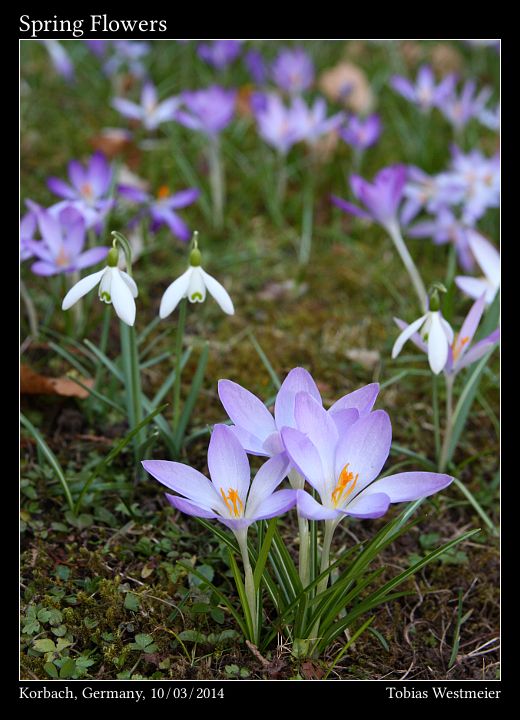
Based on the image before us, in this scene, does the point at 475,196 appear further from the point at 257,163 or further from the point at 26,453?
the point at 26,453

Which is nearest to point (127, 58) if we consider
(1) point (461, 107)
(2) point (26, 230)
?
(1) point (461, 107)

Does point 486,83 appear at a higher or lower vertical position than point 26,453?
higher

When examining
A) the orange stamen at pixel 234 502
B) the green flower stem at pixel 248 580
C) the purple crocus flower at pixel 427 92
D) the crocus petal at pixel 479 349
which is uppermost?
the purple crocus flower at pixel 427 92

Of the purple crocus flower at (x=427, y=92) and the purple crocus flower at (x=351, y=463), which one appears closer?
the purple crocus flower at (x=351, y=463)

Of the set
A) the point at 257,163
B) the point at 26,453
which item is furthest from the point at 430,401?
the point at 257,163

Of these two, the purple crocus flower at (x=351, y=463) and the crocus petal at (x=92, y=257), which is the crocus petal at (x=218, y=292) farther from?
the crocus petal at (x=92, y=257)

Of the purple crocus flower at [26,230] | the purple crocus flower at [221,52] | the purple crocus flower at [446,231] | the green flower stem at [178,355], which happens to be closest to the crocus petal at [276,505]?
the green flower stem at [178,355]

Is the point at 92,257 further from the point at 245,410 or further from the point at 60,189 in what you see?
the point at 245,410
